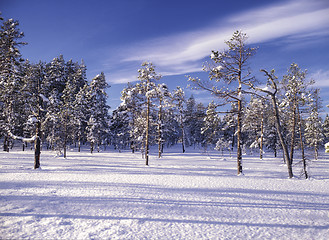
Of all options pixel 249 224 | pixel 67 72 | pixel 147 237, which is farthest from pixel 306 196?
pixel 67 72

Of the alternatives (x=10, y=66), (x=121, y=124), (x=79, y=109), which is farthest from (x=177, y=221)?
(x=121, y=124)

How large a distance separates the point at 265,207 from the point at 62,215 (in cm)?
709

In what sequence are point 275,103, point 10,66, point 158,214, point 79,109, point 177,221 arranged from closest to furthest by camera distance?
point 177,221 < point 158,214 < point 275,103 < point 10,66 < point 79,109

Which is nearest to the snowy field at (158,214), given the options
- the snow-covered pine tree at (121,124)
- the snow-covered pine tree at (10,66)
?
the snow-covered pine tree at (10,66)

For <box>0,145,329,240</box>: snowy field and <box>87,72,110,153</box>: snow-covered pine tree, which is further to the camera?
<box>87,72,110,153</box>: snow-covered pine tree

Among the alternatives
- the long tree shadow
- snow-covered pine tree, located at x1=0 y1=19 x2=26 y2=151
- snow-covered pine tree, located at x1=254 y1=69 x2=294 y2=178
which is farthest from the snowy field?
snow-covered pine tree, located at x1=0 y1=19 x2=26 y2=151

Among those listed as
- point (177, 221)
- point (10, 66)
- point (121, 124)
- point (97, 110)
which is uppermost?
point (10, 66)

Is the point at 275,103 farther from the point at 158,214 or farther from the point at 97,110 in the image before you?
the point at 97,110

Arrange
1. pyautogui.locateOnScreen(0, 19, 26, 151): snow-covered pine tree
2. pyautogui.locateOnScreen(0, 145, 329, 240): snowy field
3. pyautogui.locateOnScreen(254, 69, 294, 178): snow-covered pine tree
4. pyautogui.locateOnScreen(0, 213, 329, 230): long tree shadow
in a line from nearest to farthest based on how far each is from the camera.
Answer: pyautogui.locateOnScreen(0, 145, 329, 240): snowy field < pyautogui.locateOnScreen(0, 213, 329, 230): long tree shadow < pyautogui.locateOnScreen(254, 69, 294, 178): snow-covered pine tree < pyautogui.locateOnScreen(0, 19, 26, 151): snow-covered pine tree

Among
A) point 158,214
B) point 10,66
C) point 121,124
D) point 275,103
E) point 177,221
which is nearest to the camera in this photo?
point 177,221

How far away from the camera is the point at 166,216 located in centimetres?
554

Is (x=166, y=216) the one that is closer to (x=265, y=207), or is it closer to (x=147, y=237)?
(x=147, y=237)

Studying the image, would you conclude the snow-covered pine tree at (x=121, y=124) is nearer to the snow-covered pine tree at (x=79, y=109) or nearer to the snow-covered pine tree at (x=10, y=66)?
the snow-covered pine tree at (x=79, y=109)

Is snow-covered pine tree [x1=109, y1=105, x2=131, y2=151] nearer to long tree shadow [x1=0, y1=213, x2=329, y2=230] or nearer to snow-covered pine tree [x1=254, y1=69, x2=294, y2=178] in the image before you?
snow-covered pine tree [x1=254, y1=69, x2=294, y2=178]
